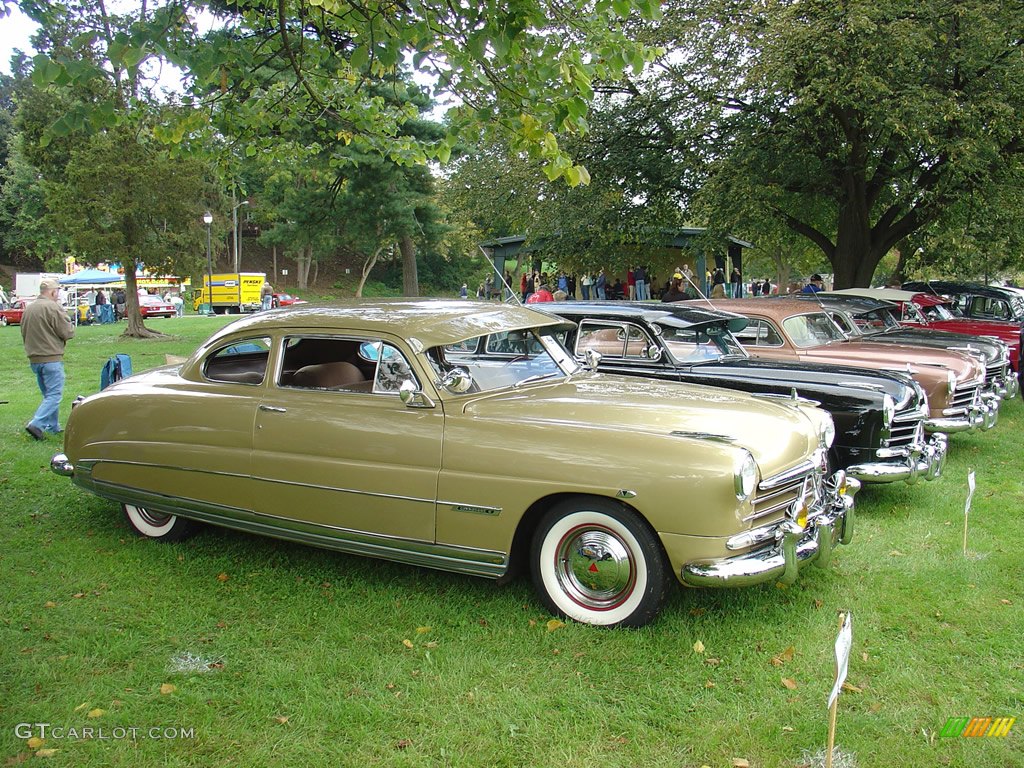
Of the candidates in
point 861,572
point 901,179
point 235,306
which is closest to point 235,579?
point 861,572

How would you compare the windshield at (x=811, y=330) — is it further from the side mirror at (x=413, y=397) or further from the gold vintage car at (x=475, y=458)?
the side mirror at (x=413, y=397)

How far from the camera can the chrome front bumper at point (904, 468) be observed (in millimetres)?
6211

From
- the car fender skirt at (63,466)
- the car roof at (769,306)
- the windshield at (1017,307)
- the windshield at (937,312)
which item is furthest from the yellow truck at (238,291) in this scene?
the car fender skirt at (63,466)

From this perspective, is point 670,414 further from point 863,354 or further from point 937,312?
point 937,312

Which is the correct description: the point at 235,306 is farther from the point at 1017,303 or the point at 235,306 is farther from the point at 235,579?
the point at 235,579

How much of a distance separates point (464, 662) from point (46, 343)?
275 inches

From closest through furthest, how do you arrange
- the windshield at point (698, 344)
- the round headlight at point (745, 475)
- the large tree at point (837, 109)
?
1. the round headlight at point (745, 475)
2. the windshield at point (698, 344)
3. the large tree at point (837, 109)

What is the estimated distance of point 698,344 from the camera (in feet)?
25.0

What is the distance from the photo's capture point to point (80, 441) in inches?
222

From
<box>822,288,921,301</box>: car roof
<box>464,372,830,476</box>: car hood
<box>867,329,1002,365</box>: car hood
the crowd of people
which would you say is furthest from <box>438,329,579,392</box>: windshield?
the crowd of people

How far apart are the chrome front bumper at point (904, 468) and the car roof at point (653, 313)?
2080 mm

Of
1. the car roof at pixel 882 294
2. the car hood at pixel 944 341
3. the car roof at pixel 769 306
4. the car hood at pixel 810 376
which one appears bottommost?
the car hood at pixel 810 376

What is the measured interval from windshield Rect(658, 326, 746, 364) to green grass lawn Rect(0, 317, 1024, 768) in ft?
7.99

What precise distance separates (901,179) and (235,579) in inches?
714
